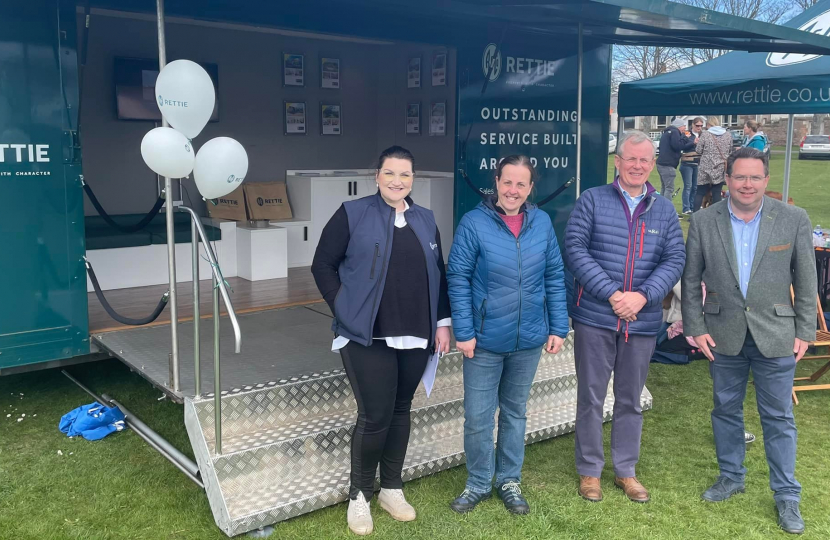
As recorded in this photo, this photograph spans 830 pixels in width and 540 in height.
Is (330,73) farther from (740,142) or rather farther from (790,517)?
(740,142)

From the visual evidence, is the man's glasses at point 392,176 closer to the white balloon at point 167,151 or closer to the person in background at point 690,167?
the white balloon at point 167,151

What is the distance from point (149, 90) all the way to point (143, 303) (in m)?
2.36

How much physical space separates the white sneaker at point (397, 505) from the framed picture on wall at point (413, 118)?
5360 mm

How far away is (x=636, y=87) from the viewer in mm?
7059

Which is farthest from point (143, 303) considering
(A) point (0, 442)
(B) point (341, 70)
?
(B) point (341, 70)

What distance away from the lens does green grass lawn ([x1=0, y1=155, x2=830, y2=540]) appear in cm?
320

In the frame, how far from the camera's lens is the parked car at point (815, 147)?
86.1 ft

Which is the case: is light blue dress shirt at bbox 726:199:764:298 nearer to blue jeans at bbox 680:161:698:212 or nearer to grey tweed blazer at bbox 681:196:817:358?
grey tweed blazer at bbox 681:196:817:358

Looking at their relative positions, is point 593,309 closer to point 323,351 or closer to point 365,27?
point 323,351

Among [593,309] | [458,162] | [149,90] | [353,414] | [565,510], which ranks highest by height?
[149,90]

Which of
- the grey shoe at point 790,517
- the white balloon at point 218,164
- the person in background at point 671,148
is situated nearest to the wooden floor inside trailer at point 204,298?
the white balloon at point 218,164

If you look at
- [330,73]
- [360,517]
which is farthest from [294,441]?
[330,73]

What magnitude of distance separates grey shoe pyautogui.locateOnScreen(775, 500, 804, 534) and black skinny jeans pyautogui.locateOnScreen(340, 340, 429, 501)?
160cm

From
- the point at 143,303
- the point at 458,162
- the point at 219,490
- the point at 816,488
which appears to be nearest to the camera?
the point at 219,490
